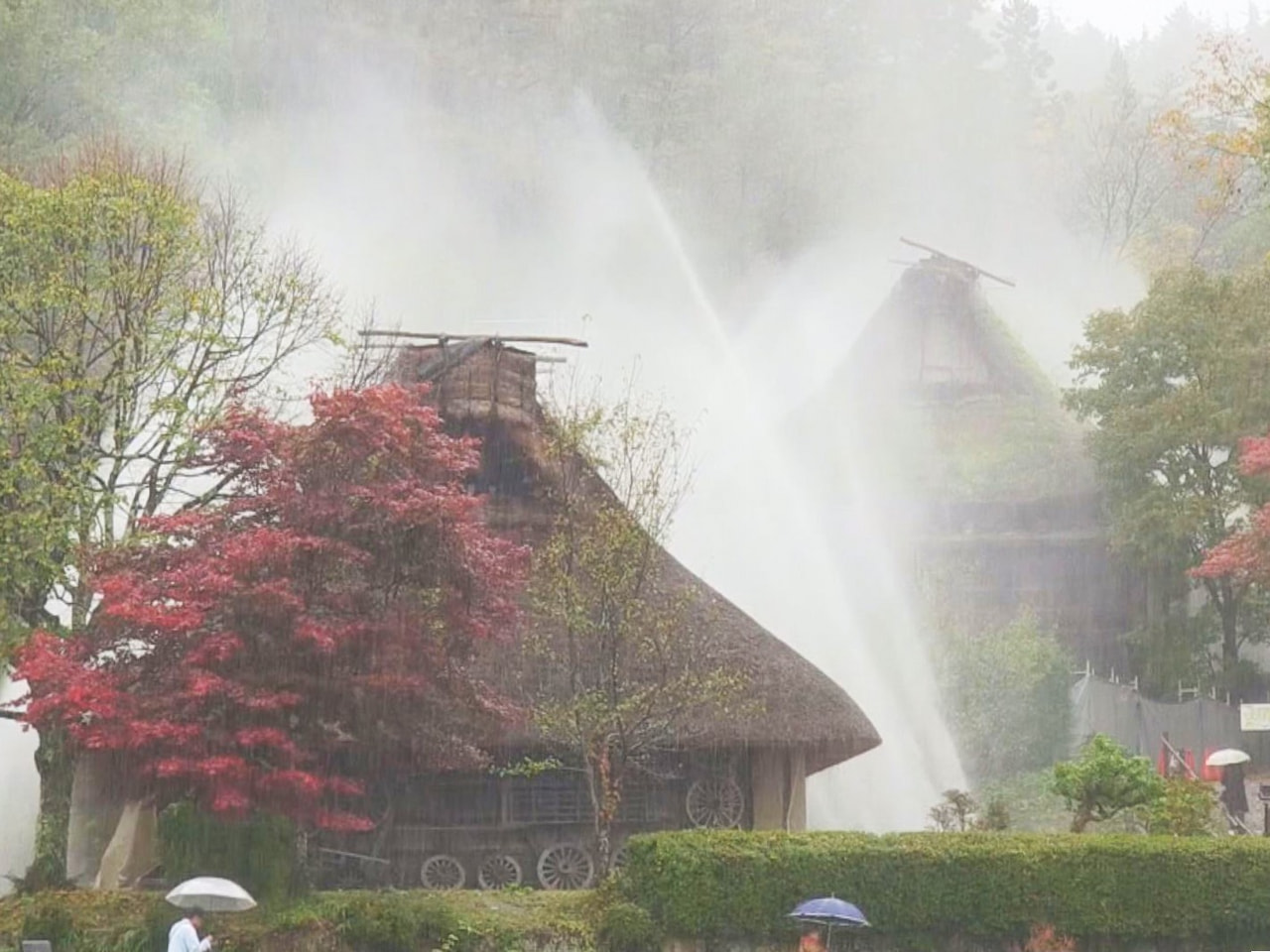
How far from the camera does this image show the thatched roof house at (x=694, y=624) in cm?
2555

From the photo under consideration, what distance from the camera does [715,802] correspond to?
26859 millimetres

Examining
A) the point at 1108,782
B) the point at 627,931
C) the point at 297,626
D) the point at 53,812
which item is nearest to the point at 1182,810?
the point at 1108,782

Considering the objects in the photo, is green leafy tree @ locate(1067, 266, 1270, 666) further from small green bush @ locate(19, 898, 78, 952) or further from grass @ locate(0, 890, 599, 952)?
small green bush @ locate(19, 898, 78, 952)

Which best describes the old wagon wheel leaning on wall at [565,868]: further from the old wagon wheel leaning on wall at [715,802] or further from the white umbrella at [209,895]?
the white umbrella at [209,895]

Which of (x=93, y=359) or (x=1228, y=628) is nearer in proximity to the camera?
(x=93, y=359)

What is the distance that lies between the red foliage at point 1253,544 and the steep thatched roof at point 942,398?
52.8 ft

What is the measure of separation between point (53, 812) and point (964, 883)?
438 inches

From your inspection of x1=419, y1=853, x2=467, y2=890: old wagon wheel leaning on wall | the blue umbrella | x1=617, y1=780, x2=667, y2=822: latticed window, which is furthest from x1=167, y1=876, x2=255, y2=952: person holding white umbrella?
x1=617, y1=780, x2=667, y2=822: latticed window

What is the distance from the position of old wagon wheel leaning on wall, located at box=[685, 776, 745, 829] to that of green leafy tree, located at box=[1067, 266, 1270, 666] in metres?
18.5

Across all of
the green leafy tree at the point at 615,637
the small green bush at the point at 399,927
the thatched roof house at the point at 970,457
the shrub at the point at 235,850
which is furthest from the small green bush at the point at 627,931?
the thatched roof house at the point at 970,457

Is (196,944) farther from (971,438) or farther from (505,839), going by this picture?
(971,438)

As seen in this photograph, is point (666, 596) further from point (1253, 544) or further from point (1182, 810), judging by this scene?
point (1253, 544)

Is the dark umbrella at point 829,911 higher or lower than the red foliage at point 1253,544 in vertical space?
lower

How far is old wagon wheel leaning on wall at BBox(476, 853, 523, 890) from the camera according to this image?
85.6ft
